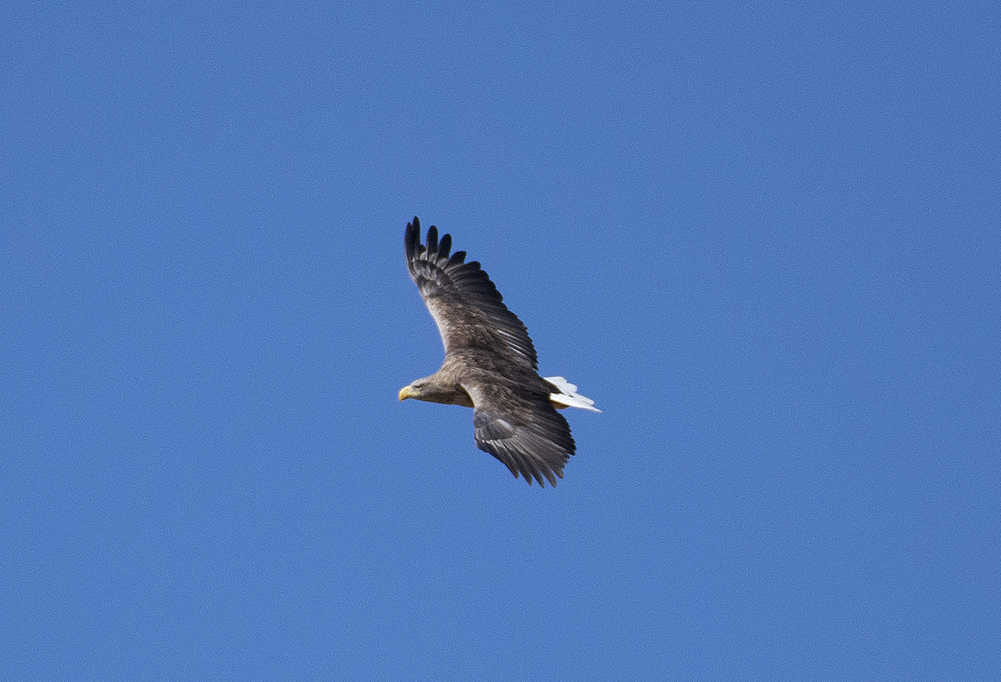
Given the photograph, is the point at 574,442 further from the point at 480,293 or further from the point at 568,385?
the point at 480,293

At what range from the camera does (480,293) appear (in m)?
16.1

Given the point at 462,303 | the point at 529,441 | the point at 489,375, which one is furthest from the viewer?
the point at 462,303

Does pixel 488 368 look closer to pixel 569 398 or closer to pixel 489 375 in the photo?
pixel 489 375

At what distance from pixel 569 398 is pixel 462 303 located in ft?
7.44

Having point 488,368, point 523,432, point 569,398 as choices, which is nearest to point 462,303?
point 488,368

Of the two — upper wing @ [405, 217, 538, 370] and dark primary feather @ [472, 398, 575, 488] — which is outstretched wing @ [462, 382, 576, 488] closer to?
dark primary feather @ [472, 398, 575, 488]

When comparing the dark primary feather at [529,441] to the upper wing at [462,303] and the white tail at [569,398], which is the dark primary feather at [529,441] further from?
the upper wing at [462,303]

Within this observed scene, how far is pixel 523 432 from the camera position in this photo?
1312cm

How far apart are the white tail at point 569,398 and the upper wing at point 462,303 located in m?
0.43

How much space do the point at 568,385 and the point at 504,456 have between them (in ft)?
8.69

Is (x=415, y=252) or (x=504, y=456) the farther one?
(x=415, y=252)

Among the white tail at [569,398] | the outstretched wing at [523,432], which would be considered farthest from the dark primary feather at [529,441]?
the white tail at [569,398]

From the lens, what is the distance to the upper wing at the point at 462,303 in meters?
15.4

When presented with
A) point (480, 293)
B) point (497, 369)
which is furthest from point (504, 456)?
point (480, 293)
